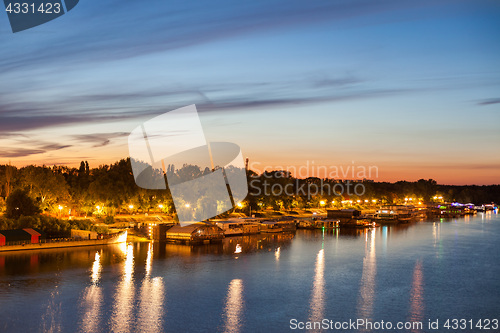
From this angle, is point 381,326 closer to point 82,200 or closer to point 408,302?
point 408,302

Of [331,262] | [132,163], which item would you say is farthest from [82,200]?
[331,262]

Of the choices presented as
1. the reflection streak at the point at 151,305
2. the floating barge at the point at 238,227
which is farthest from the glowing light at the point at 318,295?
the floating barge at the point at 238,227

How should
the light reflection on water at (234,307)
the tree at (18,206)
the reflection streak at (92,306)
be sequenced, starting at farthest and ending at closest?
the tree at (18,206)
the light reflection on water at (234,307)
the reflection streak at (92,306)

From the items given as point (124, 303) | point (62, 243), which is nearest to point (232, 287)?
point (124, 303)

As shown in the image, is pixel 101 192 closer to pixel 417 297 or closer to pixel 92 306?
pixel 92 306

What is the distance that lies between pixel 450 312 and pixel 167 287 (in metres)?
13.5

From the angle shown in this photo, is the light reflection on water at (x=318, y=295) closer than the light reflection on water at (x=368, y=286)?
Yes

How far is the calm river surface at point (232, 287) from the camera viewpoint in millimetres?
19938

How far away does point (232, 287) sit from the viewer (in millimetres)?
25500

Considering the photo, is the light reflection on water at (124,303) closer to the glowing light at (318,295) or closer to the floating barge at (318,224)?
the glowing light at (318,295)

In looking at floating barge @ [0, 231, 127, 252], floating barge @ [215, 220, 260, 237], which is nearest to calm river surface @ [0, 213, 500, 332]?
floating barge @ [0, 231, 127, 252]

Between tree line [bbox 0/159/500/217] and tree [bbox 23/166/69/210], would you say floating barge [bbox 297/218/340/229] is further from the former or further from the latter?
tree [bbox 23/166/69/210]

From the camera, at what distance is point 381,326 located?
1962 centimetres

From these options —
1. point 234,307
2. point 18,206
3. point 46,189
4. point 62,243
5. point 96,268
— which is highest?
point 46,189
